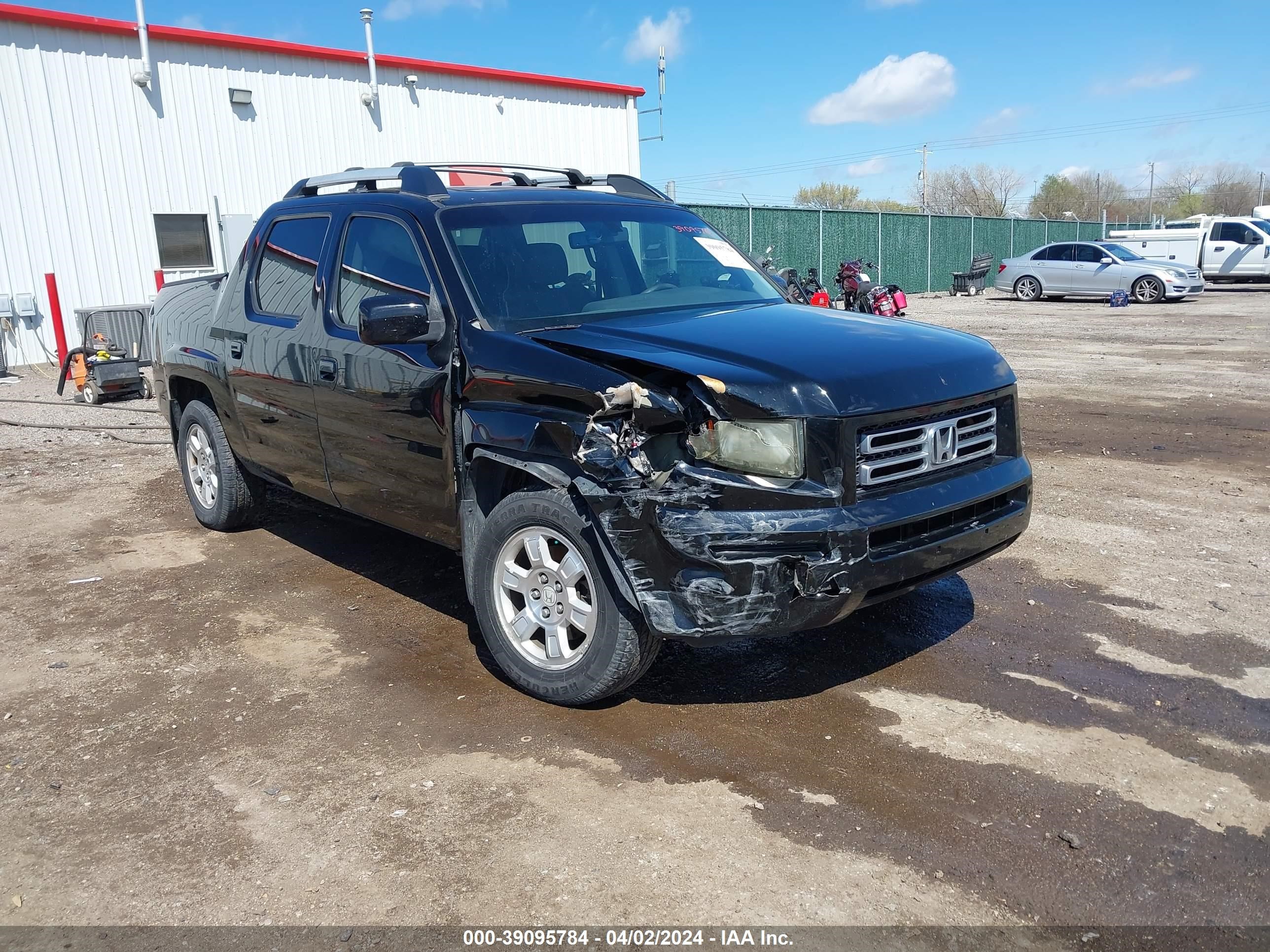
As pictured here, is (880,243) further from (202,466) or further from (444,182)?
(444,182)

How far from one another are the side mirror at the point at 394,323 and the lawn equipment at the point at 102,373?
9.41m

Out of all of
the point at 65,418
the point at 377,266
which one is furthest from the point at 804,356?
the point at 65,418

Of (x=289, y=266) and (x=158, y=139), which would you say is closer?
(x=289, y=266)

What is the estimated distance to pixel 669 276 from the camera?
4844 mm

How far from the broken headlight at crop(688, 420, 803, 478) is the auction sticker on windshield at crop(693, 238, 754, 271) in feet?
6.22

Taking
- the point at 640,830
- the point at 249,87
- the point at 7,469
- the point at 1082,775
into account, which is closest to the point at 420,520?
the point at 640,830

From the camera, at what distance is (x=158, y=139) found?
16625 millimetres

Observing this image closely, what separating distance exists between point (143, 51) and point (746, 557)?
16.5m

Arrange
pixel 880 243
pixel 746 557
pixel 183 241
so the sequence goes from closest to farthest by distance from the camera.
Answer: pixel 746 557, pixel 183 241, pixel 880 243

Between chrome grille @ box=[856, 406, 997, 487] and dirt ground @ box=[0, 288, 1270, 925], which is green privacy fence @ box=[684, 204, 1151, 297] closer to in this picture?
dirt ground @ box=[0, 288, 1270, 925]

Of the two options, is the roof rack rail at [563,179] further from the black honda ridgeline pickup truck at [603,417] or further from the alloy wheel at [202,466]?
the alloy wheel at [202,466]

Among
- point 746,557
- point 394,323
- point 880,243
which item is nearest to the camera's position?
point 746,557

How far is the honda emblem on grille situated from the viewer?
375cm

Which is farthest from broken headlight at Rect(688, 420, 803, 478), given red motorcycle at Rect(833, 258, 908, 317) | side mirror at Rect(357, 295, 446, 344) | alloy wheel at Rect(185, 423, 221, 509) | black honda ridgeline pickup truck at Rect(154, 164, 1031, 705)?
red motorcycle at Rect(833, 258, 908, 317)
